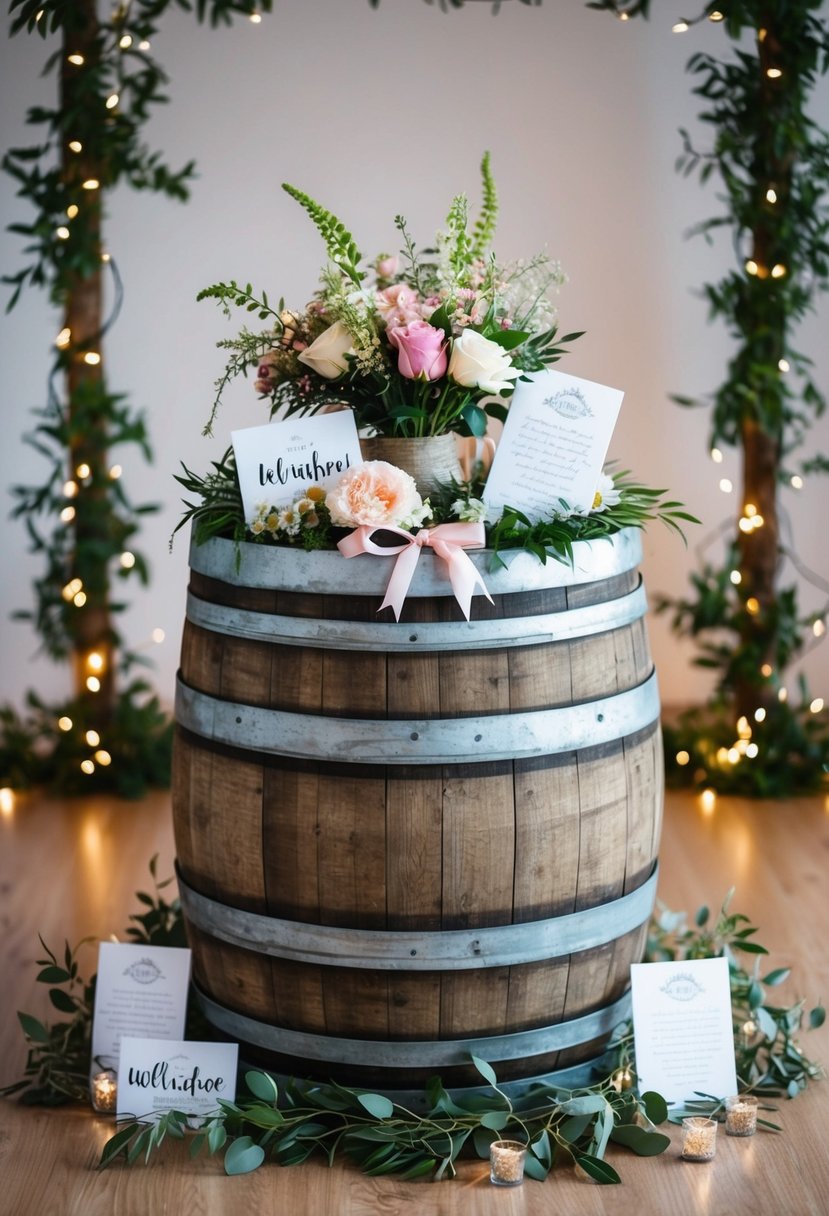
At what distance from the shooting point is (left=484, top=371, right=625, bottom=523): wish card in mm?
2035

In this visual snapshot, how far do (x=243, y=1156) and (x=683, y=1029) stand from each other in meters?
0.71

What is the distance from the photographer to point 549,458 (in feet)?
6.68

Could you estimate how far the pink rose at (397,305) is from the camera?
6.53ft

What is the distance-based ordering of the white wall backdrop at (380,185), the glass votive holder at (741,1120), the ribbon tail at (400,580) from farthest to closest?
the white wall backdrop at (380,185), the glass votive holder at (741,1120), the ribbon tail at (400,580)

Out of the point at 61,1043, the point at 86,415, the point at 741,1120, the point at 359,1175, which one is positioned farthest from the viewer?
the point at 86,415

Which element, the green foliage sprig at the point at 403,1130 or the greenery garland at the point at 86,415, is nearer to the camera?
the green foliage sprig at the point at 403,1130

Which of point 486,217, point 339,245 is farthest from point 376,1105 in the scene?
point 486,217

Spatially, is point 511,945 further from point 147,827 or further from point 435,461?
point 147,827

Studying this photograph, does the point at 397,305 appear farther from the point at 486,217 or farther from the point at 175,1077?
the point at 175,1077

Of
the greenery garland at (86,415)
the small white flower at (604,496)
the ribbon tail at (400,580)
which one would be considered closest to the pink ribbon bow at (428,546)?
the ribbon tail at (400,580)

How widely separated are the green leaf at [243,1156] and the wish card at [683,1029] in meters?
0.60

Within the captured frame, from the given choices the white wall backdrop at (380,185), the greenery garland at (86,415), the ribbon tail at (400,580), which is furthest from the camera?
the white wall backdrop at (380,185)

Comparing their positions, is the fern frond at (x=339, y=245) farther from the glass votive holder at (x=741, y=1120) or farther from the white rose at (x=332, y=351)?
the glass votive holder at (x=741, y=1120)

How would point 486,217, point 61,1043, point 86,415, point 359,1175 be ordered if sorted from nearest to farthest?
1. point 359,1175
2. point 486,217
3. point 61,1043
4. point 86,415
